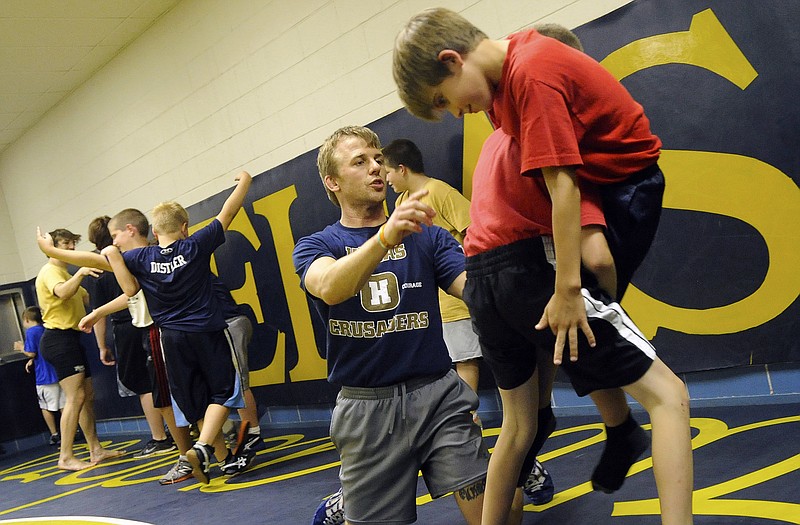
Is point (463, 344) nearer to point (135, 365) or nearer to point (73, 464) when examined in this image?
point (135, 365)

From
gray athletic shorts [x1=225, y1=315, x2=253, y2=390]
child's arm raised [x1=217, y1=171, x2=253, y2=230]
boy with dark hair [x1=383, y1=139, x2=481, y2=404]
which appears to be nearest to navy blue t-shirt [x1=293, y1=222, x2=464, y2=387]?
boy with dark hair [x1=383, y1=139, x2=481, y2=404]

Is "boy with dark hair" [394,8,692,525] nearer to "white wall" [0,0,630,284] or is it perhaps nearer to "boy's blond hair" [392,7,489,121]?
"boy's blond hair" [392,7,489,121]

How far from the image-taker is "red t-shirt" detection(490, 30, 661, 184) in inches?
74.0

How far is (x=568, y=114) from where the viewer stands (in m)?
1.90

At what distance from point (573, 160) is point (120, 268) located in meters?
4.03

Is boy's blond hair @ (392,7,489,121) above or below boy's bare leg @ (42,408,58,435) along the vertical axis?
above

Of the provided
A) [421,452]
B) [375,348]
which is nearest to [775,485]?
[421,452]

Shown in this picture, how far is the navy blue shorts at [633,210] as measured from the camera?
6.59ft

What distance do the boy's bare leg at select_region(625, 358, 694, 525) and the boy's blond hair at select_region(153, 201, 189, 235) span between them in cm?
395

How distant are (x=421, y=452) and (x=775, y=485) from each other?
119cm

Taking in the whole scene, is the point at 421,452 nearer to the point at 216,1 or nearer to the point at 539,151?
the point at 539,151

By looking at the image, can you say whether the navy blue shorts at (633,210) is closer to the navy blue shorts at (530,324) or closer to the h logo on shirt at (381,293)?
the navy blue shorts at (530,324)

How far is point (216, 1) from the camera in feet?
23.3

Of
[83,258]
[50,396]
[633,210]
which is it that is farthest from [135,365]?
[633,210]
